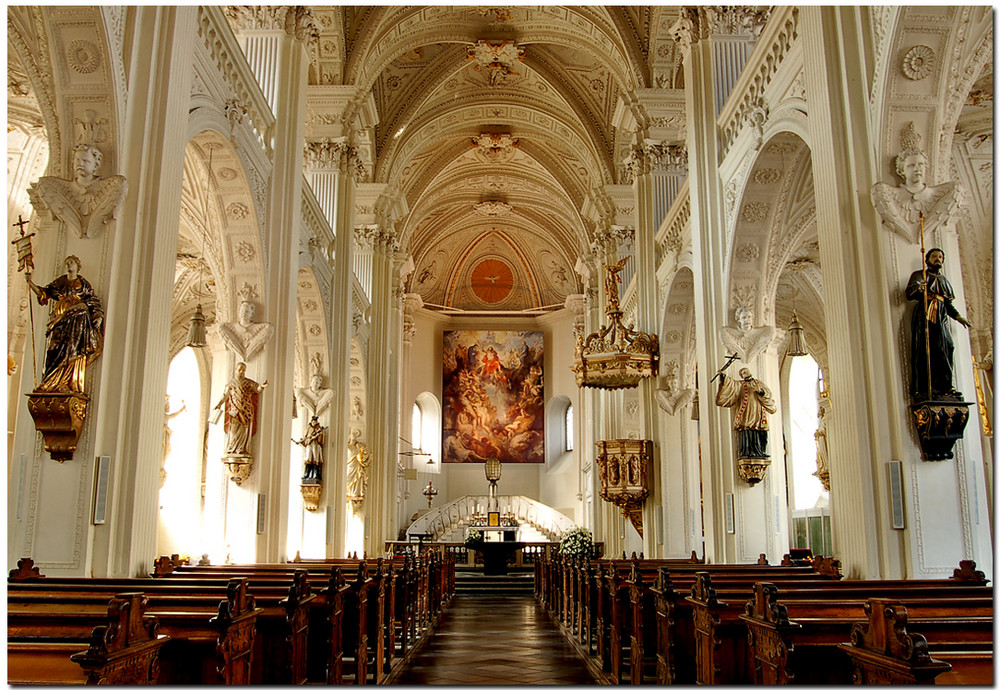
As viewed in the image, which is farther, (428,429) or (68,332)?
(428,429)

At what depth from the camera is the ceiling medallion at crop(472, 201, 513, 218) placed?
30.2m

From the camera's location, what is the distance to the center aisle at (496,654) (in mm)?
Result: 8141

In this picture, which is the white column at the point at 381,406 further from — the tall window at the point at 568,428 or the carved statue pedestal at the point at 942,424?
the carved statue pedestal at the point at 942,424

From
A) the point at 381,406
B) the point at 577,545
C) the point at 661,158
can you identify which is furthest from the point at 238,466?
the point at 381,406

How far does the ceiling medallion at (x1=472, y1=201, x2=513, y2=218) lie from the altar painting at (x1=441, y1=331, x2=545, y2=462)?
535 centimetres

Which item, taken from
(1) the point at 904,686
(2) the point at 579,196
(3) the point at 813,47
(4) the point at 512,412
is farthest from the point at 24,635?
(4) the point at 512,412

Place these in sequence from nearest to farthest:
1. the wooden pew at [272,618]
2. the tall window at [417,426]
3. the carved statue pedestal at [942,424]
Result: the wooden pew at [272,618], the carved statue pedestal at [942,424], the tall window at [417,426]

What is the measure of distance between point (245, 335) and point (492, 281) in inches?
948

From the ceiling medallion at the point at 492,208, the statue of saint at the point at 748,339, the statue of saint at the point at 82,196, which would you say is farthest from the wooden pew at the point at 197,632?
the ceiling medallion at the point at 492,208

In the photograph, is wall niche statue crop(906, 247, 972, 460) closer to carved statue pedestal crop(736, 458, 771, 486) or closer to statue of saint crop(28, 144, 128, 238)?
carved statue pedestal crop(736, 458, 771, 486)

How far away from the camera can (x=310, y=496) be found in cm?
1473

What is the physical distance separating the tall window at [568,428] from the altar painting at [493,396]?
3.37ft

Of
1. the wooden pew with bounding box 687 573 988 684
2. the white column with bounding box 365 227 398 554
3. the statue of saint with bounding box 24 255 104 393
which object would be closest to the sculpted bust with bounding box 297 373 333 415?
the white column with bounding box 365 227 398 554

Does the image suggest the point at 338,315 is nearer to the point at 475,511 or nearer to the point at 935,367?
the point at 935,367
